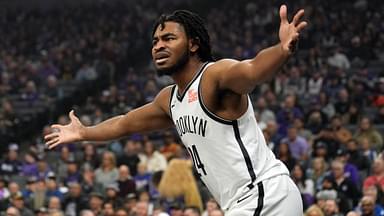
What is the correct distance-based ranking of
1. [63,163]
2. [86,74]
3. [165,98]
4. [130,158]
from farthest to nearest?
[86,74], [63,163], [130,158], [165,98]

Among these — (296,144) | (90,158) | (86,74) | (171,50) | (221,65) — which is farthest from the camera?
(86,74)

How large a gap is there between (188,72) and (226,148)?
0.50 metres

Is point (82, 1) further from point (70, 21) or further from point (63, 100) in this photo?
point (63, 100)

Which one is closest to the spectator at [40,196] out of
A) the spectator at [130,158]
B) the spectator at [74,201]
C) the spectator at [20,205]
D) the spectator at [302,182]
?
the spectator at [74,201]

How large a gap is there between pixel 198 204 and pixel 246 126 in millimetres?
6510

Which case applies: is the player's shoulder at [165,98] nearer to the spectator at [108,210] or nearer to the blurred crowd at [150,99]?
the blurred crowd at [150,99]

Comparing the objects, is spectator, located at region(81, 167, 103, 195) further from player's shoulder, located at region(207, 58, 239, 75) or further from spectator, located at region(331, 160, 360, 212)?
player's shoulder, located at region(207, 58, 239, 75)

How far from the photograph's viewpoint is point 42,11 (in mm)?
26500

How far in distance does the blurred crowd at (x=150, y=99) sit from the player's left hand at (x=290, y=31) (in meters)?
1.98

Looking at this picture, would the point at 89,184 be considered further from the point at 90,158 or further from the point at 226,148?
the point at 226,148

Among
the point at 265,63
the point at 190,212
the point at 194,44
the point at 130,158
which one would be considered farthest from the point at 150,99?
the point at 265,63

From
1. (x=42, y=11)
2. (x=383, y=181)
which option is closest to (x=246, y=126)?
(x=383, y=181)

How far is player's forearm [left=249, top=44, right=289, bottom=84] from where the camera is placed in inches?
156

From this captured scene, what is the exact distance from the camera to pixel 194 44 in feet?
15.5
